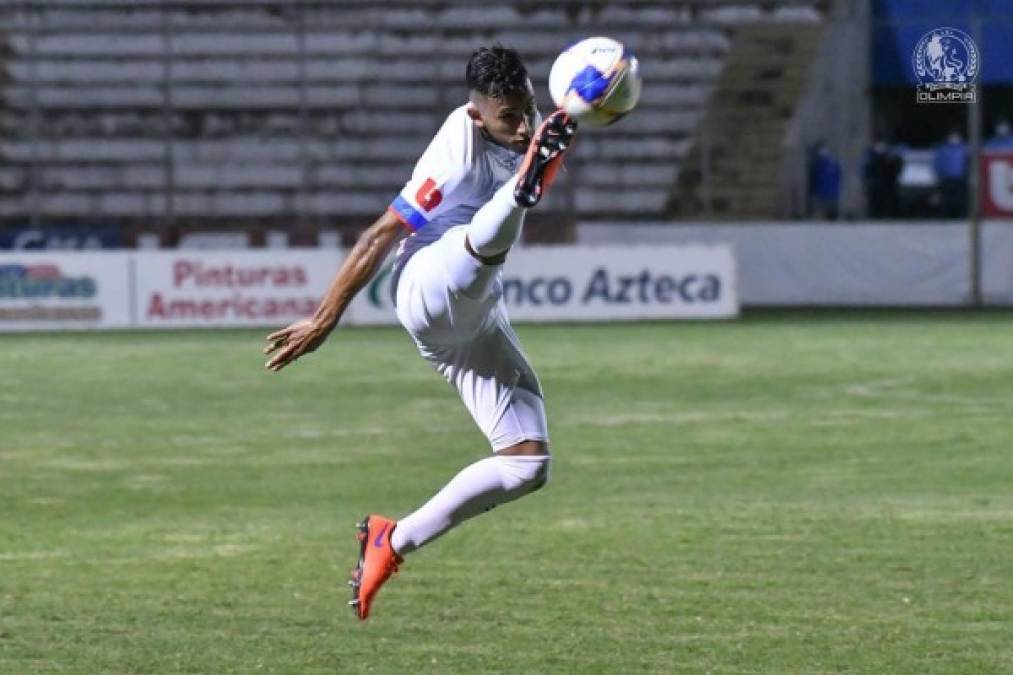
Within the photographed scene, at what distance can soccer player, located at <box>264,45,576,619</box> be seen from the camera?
24.6ft

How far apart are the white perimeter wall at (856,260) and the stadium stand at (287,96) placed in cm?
283

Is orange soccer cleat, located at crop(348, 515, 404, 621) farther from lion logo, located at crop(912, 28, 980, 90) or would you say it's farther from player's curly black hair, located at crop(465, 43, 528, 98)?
lion logo, located at crop(912, 28, 980, 90)

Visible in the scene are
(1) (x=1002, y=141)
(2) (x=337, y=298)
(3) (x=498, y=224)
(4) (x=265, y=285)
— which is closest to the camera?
(3) (x=498, y=224)

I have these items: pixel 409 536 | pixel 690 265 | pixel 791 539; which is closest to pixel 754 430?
pixel 791 539

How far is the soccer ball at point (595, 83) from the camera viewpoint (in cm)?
727

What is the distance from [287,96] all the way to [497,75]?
28.2 metres

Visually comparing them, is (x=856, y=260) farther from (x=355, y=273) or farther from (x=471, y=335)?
(x=355, y=273)

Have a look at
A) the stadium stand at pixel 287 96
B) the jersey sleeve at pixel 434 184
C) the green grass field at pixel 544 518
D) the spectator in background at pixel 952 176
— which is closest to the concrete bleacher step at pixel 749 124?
the stadium stand at pixel 287 96

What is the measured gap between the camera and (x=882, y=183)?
3275cm

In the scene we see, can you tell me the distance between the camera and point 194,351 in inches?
966

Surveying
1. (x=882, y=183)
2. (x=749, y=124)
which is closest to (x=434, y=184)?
(x=882, y=183)

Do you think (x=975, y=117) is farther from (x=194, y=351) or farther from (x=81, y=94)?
(x=81, y=94)

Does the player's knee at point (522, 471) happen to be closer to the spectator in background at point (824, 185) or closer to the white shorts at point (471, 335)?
the white shorts at point (471, 335)

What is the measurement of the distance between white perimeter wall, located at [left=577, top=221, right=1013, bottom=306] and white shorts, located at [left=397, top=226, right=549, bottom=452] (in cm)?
2289
